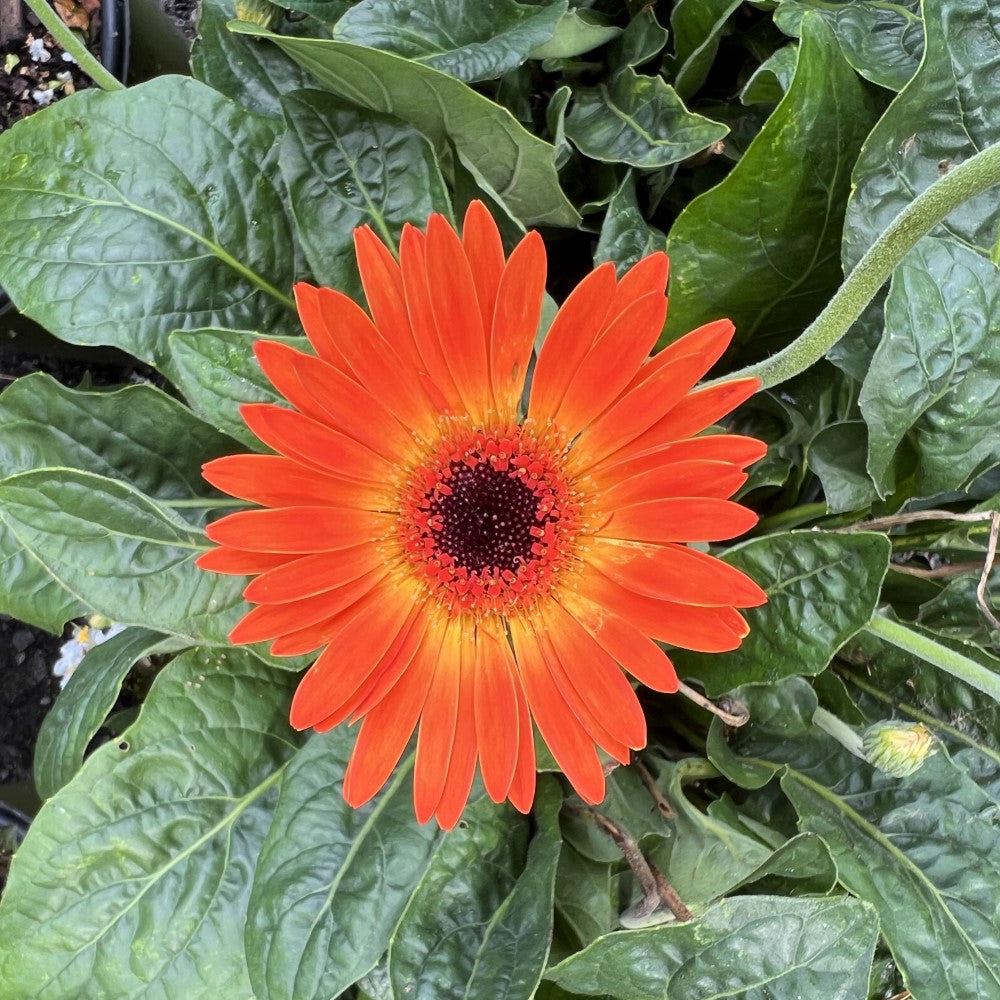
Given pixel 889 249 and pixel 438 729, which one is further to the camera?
pixel 438 729

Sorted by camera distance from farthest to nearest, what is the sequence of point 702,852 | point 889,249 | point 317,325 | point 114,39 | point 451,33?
1. point 114,39
2. point 702,852
3. point 451,33
4. point 317,325
5. point 889,249

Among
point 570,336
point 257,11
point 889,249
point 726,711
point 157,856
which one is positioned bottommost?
point 157,856

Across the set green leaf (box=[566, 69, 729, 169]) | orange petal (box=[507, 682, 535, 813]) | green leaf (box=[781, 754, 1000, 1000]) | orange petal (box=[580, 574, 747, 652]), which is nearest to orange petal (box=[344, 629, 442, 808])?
orange petal (box=[507, 682, 535, 813])

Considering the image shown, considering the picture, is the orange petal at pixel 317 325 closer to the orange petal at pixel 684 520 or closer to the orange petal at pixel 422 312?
the orange petal at pixel 422 312

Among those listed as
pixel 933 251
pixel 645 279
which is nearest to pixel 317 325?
pixel 645 279

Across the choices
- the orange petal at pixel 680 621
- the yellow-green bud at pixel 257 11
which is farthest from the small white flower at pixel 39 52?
the orange petal at pixel 680 621

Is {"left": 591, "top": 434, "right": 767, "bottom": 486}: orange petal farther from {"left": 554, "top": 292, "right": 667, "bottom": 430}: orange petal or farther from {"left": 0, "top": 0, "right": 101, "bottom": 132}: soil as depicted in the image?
{"left": 0, "top": 0, "right": 101, "bottom": 132}: soil

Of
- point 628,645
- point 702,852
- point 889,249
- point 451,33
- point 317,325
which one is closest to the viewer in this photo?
point 889,249

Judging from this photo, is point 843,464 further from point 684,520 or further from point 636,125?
point 636,125
